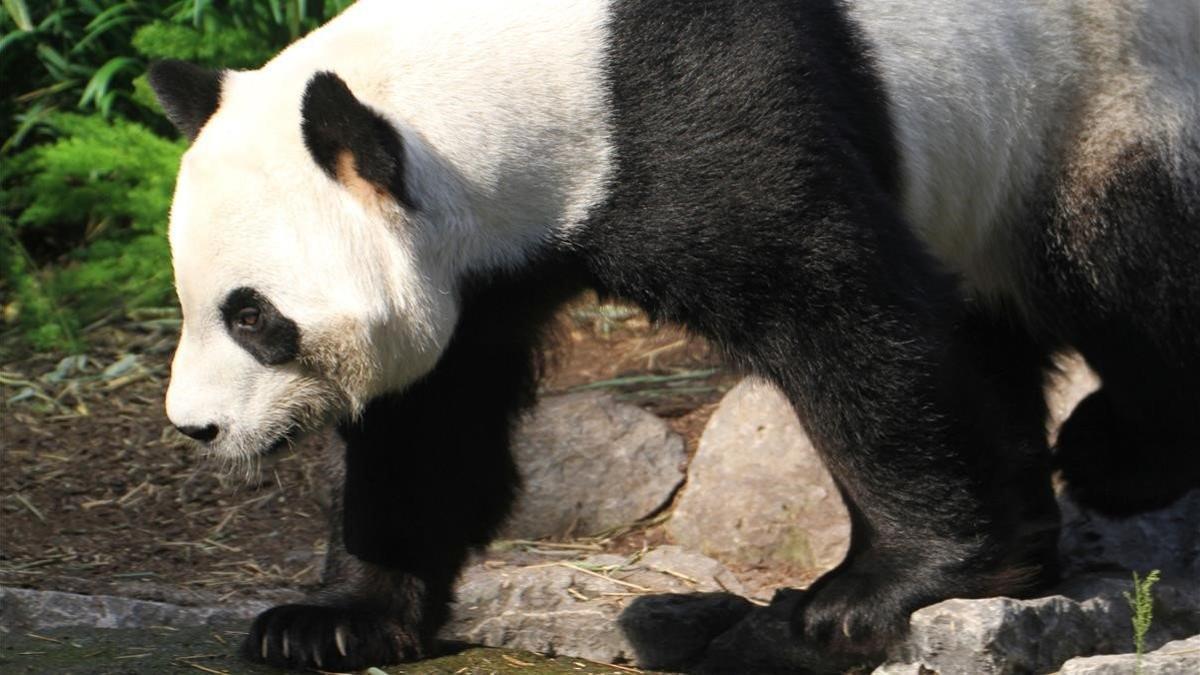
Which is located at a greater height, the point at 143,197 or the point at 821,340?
the point at 821,340

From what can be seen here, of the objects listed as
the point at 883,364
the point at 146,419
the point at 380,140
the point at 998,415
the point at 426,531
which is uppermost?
the point at 380,140

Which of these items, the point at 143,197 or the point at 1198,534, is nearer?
the point at 1198,534

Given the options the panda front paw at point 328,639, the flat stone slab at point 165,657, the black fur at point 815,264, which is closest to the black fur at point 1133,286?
the black fur at point 815,264

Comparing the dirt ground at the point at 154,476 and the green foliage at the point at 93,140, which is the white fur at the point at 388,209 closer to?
the dirt ground at the point at 154,476

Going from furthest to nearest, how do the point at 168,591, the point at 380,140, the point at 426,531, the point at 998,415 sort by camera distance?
the point at 168,591
the point at 426,531
the point at 998,415
the point at 380,140

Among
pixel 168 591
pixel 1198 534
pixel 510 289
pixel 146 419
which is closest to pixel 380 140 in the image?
pixel 510 289

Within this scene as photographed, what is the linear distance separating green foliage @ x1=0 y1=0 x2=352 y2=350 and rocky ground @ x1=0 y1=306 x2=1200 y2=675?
18.3 inches

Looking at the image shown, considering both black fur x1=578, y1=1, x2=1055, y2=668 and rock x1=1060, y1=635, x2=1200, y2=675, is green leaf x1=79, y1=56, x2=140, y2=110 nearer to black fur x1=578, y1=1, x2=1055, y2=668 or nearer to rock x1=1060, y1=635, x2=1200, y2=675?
black fur x1=578, y1=1, x2=1055, y2=668

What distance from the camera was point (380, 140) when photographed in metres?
3.35

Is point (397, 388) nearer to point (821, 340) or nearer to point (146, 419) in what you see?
point (821, 340)

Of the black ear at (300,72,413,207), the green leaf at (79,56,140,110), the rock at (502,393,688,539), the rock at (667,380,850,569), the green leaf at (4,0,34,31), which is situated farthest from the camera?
the green leaf at (4,0,34,31)

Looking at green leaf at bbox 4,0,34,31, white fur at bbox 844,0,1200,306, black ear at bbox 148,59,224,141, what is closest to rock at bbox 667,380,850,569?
white fur at bbox 844,0,1200,306

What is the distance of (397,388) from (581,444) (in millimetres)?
1996

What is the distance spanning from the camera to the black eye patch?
3.51 meters
